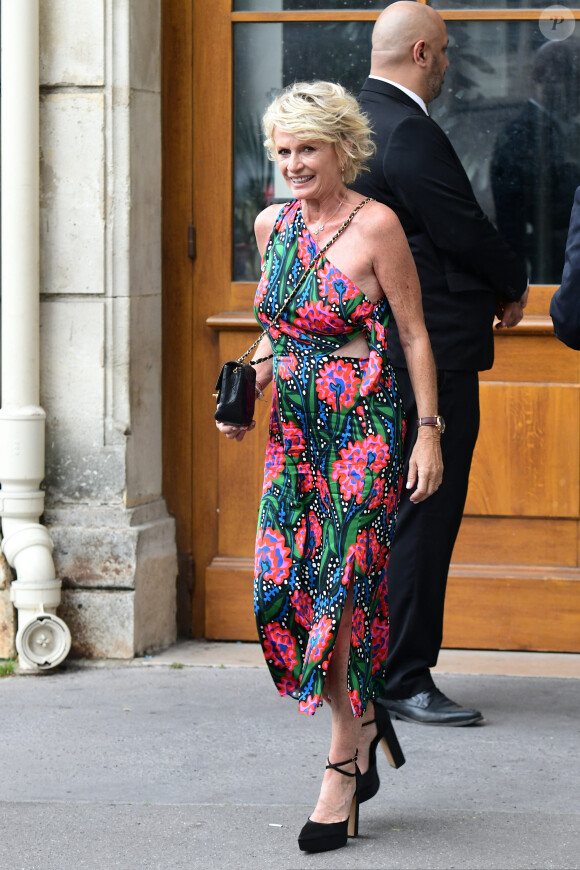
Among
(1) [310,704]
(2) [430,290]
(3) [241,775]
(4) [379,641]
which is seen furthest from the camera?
(2) [430,290]

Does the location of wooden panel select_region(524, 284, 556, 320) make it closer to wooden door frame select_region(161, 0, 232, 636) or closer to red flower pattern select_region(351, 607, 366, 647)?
wooden door frame select_region(161, 0, 232, 636)

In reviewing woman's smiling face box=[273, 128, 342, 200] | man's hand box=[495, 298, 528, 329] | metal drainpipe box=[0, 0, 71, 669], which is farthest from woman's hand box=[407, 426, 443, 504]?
metal drainpipe box=[0, 0, 71, 669]

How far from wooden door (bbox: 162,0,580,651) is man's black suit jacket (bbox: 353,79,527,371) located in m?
0.84

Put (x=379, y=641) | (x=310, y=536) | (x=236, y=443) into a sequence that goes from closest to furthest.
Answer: (x=310, y=536) < (x=379, y=641) < (x=236, y=443)

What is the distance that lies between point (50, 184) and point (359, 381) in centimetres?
207

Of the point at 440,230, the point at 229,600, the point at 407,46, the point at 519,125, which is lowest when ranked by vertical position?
the point at 229,600

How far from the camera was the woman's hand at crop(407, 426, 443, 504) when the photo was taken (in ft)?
11.8

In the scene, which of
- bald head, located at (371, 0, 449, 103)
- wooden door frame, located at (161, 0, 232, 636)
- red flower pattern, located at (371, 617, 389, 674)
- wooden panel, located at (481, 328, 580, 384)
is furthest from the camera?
wooden door frame, located at (161, 0, 232, 636)

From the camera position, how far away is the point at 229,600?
550 cm

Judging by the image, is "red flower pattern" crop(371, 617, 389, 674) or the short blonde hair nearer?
the short blonde hair

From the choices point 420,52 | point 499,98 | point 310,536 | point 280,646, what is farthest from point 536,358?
point 280,646

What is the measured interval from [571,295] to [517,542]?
2.13 metres

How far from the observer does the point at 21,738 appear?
4.48 meters

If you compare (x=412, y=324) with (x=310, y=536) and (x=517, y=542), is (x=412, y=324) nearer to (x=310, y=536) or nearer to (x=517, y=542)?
(x=310, y=536)
